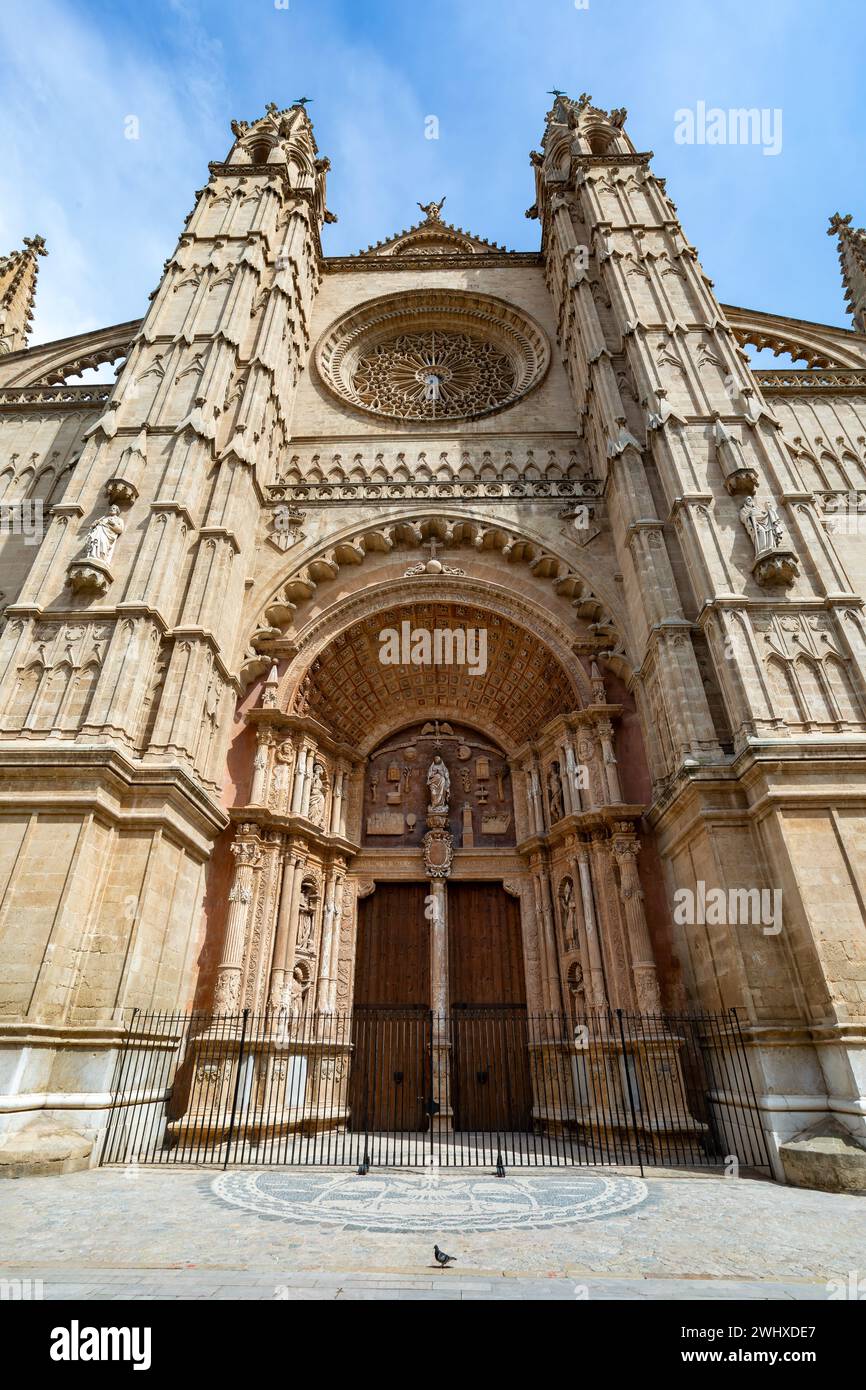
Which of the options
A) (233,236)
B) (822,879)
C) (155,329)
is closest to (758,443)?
(822,879)

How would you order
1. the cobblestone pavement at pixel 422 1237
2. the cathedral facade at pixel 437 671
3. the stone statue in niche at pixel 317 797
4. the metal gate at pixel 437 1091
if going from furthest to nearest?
the stone statue in niche at pixel 317 797 < the cathedral facade at pixel 437 671 < the metal gate at pixel 437 1091 < the cobblestone pavement at pixel 422 1237

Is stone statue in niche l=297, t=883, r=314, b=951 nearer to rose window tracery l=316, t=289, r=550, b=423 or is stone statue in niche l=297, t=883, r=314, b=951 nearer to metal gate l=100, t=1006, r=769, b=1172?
metal gate l=100, t=1006, r=769, b=1172

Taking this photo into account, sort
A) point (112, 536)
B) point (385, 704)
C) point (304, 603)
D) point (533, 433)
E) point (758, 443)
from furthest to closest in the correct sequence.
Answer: point (533, 433)
point (385, 704)
point (304, 603)
point (758, 443)
point (112, 536)

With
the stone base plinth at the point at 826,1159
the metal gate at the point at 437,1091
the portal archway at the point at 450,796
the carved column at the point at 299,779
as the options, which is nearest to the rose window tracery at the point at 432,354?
the portal archway at the point at 450,796

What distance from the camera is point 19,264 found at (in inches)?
805

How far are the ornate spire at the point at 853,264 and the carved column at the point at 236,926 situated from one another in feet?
70.9

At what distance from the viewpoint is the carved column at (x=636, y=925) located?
30.8ft

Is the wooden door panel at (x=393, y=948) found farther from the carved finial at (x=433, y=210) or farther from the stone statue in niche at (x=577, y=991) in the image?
the carved finial at (x=433, y=210)

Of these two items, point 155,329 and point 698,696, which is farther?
point 155,329

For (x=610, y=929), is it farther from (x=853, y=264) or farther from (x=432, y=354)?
(x=853, y=264)

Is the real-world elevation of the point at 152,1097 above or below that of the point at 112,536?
below

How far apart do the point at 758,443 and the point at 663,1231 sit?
11.8 m

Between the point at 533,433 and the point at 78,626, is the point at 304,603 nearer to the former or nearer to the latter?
the point at 78,626

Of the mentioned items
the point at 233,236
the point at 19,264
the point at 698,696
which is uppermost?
the point at 19,264
